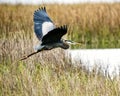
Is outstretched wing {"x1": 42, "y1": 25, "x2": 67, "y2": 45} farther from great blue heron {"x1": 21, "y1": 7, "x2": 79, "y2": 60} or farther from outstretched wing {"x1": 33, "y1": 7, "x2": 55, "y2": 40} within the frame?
outstretched wing {"x1": 33, "y1": 7, "x2": 55, "y2": 40}

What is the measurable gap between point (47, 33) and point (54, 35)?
64 millimetres

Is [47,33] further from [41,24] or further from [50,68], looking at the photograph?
[50,68]

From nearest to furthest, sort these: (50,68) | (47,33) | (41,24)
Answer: (47,33) < (41,24) < (50,68)

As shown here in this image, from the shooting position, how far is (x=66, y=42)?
5781mm

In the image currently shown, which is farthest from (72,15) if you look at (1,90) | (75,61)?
(1,90)

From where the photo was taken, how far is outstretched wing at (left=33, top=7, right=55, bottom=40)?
19.9ft

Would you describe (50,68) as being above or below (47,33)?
below

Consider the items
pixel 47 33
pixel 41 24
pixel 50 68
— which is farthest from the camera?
pixel 50 68

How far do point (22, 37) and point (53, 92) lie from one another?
2563 millimetres

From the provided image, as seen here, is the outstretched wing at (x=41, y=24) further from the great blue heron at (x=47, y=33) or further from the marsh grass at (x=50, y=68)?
the marsh grass at (x=50, y=68)

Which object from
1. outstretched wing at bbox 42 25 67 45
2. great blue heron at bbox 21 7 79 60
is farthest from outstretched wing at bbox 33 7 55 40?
outstretched wing at bbox 42 25 67 45

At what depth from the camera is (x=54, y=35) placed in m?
5.52

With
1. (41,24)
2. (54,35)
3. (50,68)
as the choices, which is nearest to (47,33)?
(54,35)

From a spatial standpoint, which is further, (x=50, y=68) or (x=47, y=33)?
(x=50, y=68)
